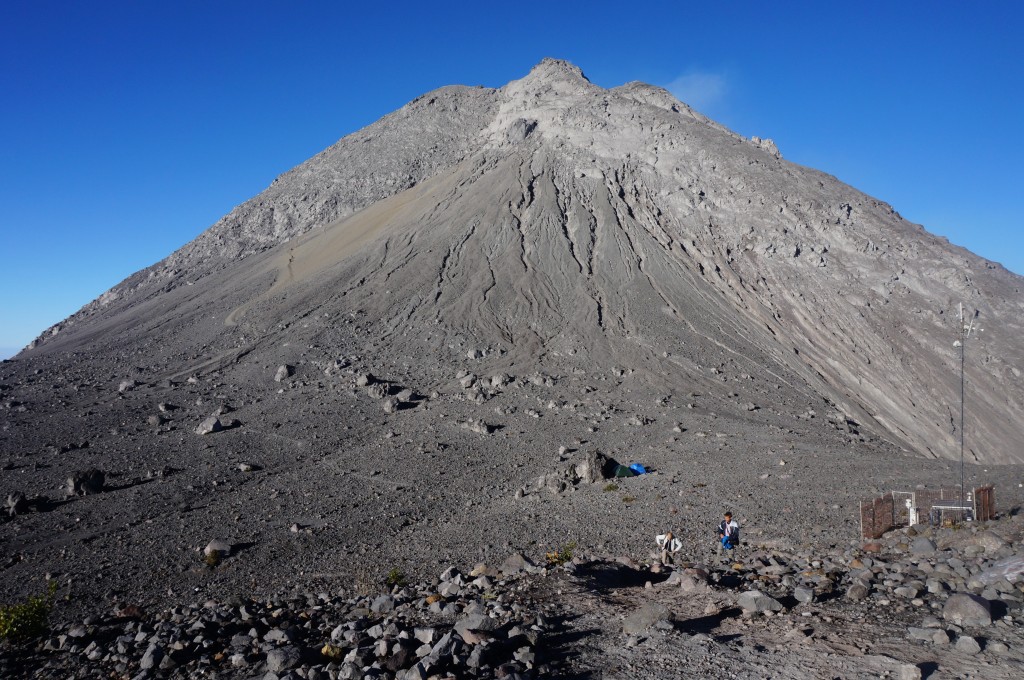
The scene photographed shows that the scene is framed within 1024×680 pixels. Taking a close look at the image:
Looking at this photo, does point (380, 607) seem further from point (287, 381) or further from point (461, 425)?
point (287, 381)

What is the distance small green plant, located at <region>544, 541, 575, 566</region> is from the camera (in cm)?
1126

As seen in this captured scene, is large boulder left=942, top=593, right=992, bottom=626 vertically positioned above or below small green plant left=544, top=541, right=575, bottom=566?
above

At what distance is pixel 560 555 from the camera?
1191cm

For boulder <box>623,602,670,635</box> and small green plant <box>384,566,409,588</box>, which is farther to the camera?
small green plant <box>384,566,409,588</box>

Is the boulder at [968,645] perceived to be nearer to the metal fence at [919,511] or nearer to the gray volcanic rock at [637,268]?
the metal fence at [919,511]

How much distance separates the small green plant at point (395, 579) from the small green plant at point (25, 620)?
197 inches

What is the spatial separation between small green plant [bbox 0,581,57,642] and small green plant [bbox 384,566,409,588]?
5.02 meters

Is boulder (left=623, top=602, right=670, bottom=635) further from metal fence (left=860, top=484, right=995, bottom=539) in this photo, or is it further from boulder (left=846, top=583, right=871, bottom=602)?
metal fence (left=860, top=484, right=995, bottom=539)

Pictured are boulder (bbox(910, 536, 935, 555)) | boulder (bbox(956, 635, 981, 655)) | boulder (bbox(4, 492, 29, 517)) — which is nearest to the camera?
boulder (bbox(956, 635, 981, 655))

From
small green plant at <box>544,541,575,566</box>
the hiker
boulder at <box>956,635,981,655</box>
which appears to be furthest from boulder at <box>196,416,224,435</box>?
boulder at <box>956,635,981,655</box>

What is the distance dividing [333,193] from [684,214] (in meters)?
26.5

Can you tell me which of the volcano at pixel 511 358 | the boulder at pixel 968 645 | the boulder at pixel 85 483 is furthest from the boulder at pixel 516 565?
the boulder at pixel 85 483

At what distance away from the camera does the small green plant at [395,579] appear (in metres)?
10.8

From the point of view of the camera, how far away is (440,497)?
16.4 m
